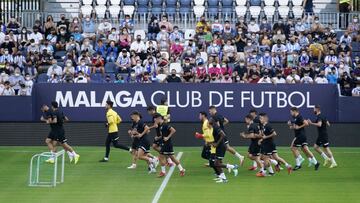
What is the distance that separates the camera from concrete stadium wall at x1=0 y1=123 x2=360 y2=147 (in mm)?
35719

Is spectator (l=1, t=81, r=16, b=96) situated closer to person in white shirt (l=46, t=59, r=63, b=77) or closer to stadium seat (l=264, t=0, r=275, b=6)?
person in white shirt (l=46, t=59, r=63, b=77)

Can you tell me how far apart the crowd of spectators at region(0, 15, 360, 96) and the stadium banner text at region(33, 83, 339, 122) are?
808 mm

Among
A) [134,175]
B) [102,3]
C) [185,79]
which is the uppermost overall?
[102,3]

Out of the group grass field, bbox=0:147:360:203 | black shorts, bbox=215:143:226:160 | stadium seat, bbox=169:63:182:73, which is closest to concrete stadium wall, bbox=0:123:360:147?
stadium seat, bbox=169:63:182:73

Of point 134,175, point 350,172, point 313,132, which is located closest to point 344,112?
point 313,132

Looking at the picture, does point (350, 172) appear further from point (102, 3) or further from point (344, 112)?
point (102, 3)

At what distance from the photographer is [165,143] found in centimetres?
2730

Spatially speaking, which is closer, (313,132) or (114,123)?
(114,123)

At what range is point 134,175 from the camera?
27.8 m

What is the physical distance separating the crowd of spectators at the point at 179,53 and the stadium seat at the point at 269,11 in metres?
1.56

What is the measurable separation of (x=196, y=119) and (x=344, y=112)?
5.43 meters

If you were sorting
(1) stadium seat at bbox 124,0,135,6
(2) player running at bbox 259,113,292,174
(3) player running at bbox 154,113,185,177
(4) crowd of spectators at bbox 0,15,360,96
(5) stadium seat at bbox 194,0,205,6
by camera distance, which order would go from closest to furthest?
(3) player running at bbox 154,113,185,177 → (2) player running at bbox 259,113,292,174 → (4) crowd of spectators at bbox 0,15,360,96 → (5) stadium seat at bbox 194,0,205,6 → (1) stadium seat at bbox 124,0,135,6

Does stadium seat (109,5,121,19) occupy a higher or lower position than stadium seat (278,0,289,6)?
lower

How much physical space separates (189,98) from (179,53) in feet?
15.2
